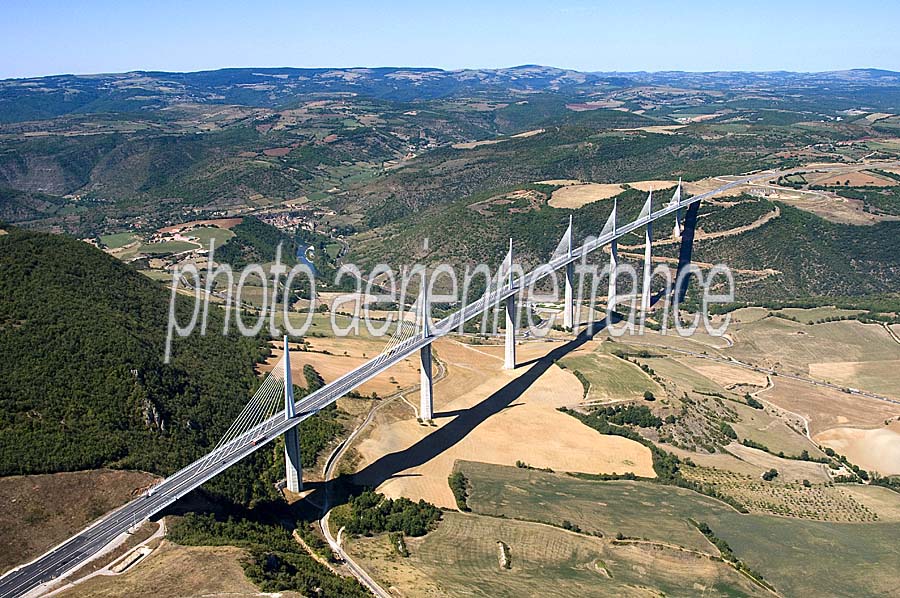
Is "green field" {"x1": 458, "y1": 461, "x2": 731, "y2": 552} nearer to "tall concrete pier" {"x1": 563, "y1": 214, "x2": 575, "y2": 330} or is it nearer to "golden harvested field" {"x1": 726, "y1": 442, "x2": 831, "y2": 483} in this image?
"golden harvested field" {"x1": 726, "y1": 442, "x2": 831, "y2": 483}

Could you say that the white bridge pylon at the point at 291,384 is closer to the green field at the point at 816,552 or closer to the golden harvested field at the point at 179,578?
the golden harvested field at the point at 179,578

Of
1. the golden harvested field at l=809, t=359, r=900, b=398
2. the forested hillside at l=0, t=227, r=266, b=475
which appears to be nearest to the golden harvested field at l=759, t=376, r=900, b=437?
the golden harvested field at l=809, t=359, r=900, b=398

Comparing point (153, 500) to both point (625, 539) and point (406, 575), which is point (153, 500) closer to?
point (406, 575)

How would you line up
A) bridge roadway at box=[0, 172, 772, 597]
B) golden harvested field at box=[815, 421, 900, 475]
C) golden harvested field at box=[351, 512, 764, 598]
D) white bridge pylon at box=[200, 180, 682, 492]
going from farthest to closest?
golden harvested field at box=[815, 421, 900, 475] → white bridge pylon at box=[200, 180, 682, 492] → golden harvested field at box=[351, 512, 764, 598] → bridge roadway at box=[0, 172, 772, 597]

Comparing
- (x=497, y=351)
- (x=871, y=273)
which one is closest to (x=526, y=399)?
(x=497, y=351)

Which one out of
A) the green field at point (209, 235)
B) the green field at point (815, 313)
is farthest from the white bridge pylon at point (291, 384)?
the green field at point (209, 235)

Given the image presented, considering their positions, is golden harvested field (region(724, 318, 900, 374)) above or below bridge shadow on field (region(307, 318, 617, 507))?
below

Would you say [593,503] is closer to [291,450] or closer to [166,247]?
[291,450]
